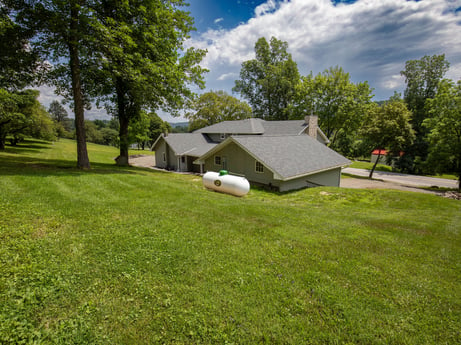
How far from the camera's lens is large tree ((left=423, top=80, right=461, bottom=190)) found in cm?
2338

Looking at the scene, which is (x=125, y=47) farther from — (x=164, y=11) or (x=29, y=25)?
(x=29, y=25)

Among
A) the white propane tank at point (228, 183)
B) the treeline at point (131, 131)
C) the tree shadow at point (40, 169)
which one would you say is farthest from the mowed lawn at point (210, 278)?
the treeline at point (131, 131)

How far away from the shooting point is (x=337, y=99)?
117 feet

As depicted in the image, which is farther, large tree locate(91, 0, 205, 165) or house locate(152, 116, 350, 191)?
house locate(152, 116, 350, 191)

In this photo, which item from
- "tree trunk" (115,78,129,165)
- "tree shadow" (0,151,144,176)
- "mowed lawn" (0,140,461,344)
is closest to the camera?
"mowed lawn" (0,140,461,344)

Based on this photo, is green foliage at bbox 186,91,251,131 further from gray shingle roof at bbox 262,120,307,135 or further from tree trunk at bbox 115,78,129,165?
tree trunk at bbox 115,78,129,165

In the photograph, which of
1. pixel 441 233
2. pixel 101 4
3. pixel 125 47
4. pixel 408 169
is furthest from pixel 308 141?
pixel 408 169

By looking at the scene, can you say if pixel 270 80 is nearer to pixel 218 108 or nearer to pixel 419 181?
pixel 218 108

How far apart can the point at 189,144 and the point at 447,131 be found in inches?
1283

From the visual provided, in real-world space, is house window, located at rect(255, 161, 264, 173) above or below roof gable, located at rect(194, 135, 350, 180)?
below

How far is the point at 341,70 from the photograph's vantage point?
1379 inches

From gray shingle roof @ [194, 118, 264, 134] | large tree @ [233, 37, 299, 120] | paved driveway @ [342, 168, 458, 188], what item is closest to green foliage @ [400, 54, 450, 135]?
paved driveway @ [342, 168, 458, 188]

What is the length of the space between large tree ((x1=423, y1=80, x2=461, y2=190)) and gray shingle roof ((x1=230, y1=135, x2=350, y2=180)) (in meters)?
12.6

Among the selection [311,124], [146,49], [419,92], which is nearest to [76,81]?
[146,49]
